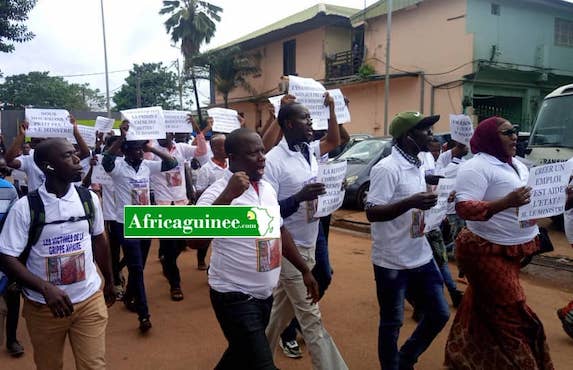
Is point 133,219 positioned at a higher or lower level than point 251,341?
higher

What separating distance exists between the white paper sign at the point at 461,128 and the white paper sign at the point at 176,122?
3.26 metres

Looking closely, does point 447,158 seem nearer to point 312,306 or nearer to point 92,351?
point 312,306

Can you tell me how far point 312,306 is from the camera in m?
3.39

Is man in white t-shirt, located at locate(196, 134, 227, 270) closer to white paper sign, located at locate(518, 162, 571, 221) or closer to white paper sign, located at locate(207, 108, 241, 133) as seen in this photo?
white paper sign, located at locate(207, 108, 241, 133)

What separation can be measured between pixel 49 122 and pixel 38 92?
52.2m

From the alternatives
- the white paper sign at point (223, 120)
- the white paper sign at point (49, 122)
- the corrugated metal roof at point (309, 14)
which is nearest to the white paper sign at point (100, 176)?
the white paper sign at point (49, 122)

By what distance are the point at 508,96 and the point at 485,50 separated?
2.36 m

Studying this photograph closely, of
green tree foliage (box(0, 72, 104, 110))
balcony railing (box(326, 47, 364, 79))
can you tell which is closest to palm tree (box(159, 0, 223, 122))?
balcony railing (box(326, 47, 364, 79))

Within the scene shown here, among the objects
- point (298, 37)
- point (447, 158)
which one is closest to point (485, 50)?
point (298, 37)

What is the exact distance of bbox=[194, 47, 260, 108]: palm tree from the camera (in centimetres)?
2773

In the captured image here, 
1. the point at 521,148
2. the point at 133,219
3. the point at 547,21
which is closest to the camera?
the point at 133,219

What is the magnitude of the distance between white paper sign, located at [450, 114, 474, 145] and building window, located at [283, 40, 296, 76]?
22255mm

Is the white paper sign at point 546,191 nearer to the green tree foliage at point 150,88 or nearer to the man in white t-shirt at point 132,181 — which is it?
the man in white t-shirt at point 132,181

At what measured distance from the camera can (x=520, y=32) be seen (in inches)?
796
